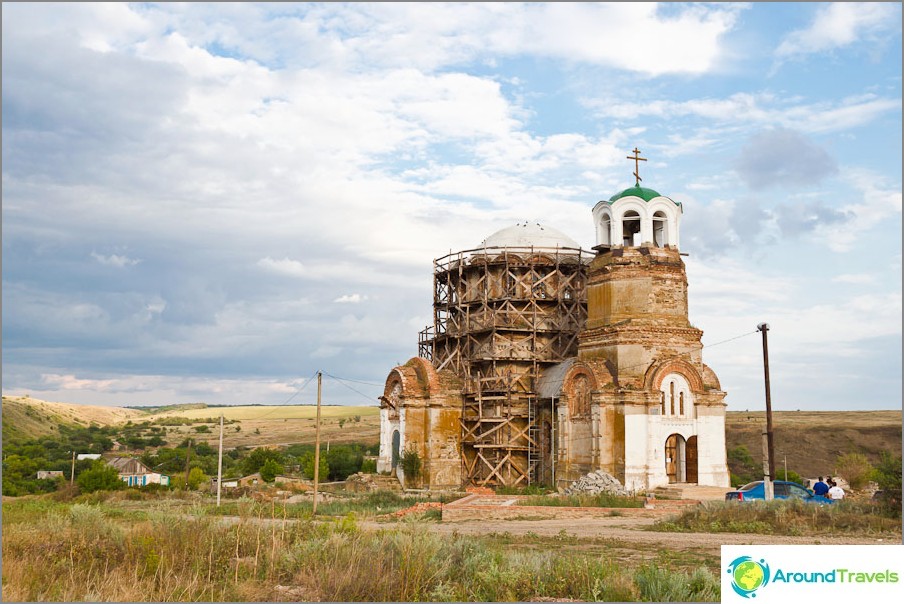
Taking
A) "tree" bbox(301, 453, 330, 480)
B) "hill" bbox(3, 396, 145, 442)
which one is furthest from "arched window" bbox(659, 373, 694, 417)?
"hill" bbox(3, 396, 145, 442)

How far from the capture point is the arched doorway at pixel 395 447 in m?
43.1

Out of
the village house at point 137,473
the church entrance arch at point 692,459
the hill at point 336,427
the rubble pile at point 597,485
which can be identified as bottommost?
the village house at point 137,473

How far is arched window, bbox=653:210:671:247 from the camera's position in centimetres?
4019

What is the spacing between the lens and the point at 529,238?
4734 cm

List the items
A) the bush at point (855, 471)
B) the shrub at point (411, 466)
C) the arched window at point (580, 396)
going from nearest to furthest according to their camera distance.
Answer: the arched window at point (580, 396)
the shrub at point (411, 466)
the bush at point (855, 471)

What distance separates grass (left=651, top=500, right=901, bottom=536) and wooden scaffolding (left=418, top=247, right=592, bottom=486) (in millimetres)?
17591

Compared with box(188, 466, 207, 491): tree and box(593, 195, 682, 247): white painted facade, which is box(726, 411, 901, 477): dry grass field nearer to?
box(593, 195, 682, 247): white painted facade

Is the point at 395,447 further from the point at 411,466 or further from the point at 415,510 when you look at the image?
the point at 415,510

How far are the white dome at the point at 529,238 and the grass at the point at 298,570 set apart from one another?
3256 centimetres

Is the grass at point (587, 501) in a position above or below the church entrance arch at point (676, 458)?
below

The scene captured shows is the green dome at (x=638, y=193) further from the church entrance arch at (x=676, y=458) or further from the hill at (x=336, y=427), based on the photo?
the hill at (x=336, y=427)

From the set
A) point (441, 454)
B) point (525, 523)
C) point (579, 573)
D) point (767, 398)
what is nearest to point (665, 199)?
point (767, 398)

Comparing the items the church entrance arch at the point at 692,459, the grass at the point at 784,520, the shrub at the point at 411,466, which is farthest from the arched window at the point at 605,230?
the grass at the point at 784,520

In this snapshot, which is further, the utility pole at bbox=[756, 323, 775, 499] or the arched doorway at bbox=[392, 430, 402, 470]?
the arched doorway at bbox=[392, 430, 402, 470]
